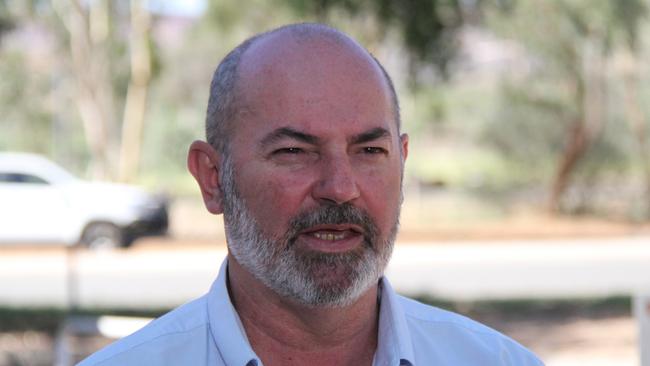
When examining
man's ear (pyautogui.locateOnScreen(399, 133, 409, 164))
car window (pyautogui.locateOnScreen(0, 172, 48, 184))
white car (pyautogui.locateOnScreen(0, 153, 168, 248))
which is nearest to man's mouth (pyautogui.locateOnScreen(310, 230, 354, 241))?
man's ear (pyautogui.locateOnScreen(399, 133, 409, 164))

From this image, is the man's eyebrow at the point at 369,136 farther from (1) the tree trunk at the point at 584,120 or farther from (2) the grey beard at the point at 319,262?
(1) the tree trunk at the point at 584,120

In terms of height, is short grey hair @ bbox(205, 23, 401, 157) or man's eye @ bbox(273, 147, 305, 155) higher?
short grey hair @ bbox(205, 23, 401, 157)

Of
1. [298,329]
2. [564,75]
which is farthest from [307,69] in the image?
[564,75]

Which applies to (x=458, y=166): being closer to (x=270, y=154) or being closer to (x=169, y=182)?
(x=169, y=182)

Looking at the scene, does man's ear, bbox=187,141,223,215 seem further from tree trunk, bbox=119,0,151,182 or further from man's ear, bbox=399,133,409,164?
tree trunk, bbox=119,0,151,182

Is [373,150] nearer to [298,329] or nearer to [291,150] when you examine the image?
[291,150]

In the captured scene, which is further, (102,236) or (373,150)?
(102,236)

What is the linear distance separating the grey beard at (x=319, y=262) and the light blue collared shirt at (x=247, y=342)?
0.33 ft

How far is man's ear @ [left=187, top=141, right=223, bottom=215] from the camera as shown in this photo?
2018 millimetres

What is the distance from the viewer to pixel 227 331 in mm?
1836

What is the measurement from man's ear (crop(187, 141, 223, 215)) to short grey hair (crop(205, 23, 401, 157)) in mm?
23

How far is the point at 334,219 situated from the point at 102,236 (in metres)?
19.1

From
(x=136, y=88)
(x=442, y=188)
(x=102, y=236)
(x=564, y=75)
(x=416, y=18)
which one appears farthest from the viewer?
(x=442, y=188)

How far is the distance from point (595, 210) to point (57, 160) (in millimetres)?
20149
